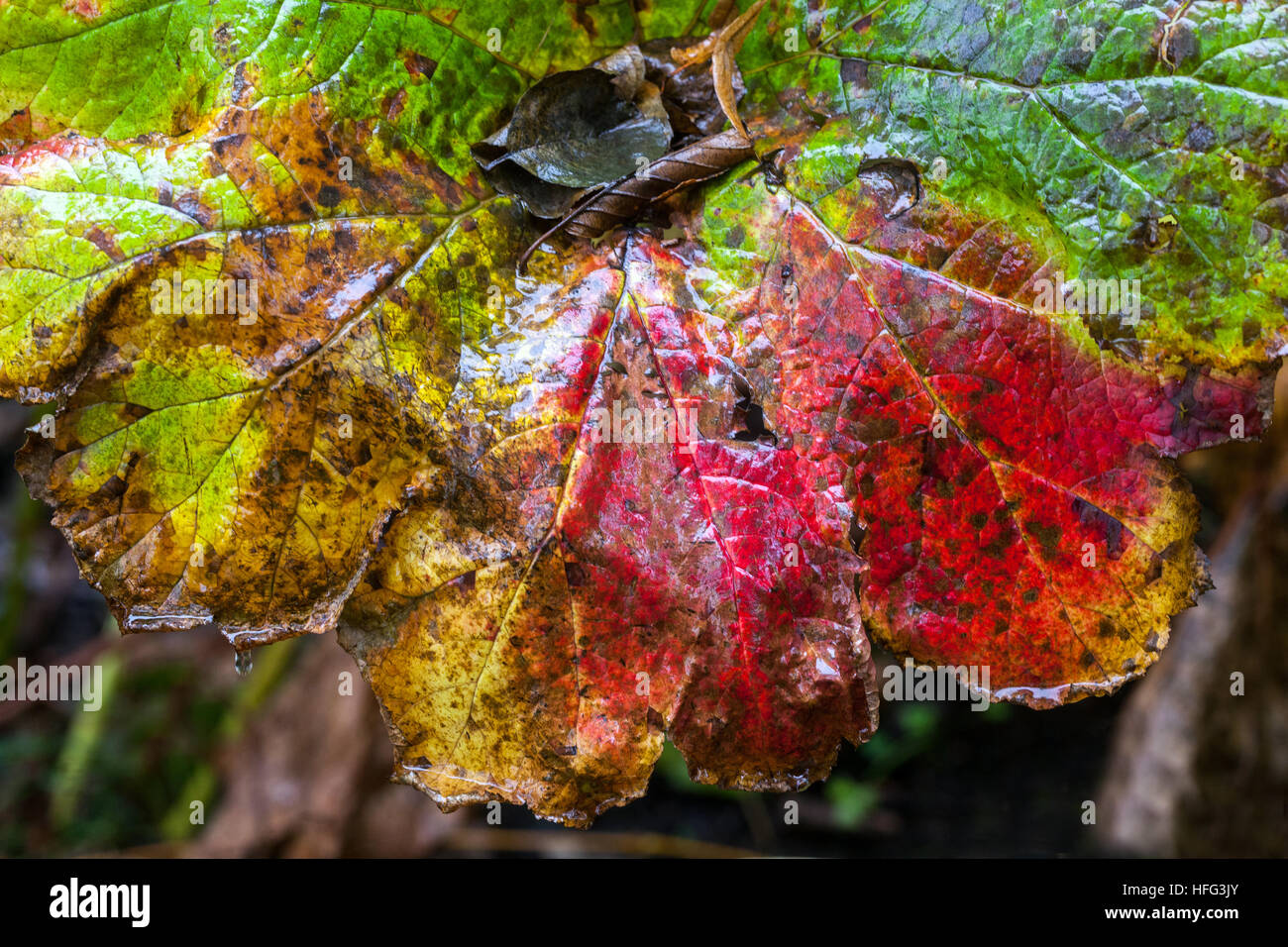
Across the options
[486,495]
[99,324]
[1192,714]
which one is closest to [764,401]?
[486,495]

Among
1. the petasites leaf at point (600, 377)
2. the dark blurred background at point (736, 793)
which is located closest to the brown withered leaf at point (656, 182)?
the petasites leaf at point (600, 377)

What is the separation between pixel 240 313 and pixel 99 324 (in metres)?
0.19

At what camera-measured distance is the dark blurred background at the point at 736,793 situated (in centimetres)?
250

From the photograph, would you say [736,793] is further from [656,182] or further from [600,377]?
[656,182]

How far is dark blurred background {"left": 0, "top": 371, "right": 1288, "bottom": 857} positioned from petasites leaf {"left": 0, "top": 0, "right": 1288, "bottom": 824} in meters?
1.43

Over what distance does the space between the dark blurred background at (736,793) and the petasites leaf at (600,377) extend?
56.4 inches

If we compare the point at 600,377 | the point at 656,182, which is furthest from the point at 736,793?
the point at 656,182

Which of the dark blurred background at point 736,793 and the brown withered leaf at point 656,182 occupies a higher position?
the brown withered leaf at point 656,182

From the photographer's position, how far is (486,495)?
1279mm

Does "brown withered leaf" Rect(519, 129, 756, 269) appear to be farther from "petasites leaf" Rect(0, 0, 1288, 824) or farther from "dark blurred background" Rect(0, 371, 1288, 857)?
"dark blurred background" Rect(0, 371, 1288, 857)

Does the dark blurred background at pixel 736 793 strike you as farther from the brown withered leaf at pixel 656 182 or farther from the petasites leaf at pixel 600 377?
the brown withered leaf at pixel 656 182

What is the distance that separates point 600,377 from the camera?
1292 mm

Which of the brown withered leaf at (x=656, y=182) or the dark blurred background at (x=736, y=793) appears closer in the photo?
the brown withered leaf at (x=656, y=182)

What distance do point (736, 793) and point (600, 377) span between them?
2.26 metres
